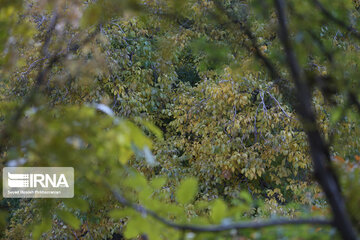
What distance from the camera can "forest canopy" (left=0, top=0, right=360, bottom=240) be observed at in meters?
0.81

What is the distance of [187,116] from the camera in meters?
5.36

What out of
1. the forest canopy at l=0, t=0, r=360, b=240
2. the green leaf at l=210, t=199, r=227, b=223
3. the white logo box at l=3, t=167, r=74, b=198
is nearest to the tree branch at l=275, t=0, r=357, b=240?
the forest canopy at l=0, t=0, r=360, b=240

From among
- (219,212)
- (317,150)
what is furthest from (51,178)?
(317,150)

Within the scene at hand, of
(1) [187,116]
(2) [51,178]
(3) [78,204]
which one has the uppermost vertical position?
(1) [187,116]

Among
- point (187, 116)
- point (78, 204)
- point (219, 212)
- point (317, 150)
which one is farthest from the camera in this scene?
point (187, 116)

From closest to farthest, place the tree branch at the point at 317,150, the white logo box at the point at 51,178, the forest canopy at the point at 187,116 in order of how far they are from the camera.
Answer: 1. the tree branch at the point at 317,150
2. the forest canopy at the point at 187,116
3. the white logo box at the point at 51,178

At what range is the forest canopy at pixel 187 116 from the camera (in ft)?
2.64

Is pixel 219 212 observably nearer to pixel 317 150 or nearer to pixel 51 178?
pixel 317 150

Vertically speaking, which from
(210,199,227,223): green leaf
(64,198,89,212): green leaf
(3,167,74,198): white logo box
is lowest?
(210,199,227,223): green leaf

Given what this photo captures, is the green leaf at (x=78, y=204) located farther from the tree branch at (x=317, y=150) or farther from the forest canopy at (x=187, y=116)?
the tree branch at (x=317, y=150)

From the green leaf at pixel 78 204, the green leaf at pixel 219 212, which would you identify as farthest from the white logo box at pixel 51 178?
the green leaf at pixel 219 212

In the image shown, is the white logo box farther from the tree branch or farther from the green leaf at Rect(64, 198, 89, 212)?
the tree branch

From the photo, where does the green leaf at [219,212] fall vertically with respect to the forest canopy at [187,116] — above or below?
below

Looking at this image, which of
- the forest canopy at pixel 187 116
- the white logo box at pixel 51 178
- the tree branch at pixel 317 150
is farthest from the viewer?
the white logo box at pixel 51 178
